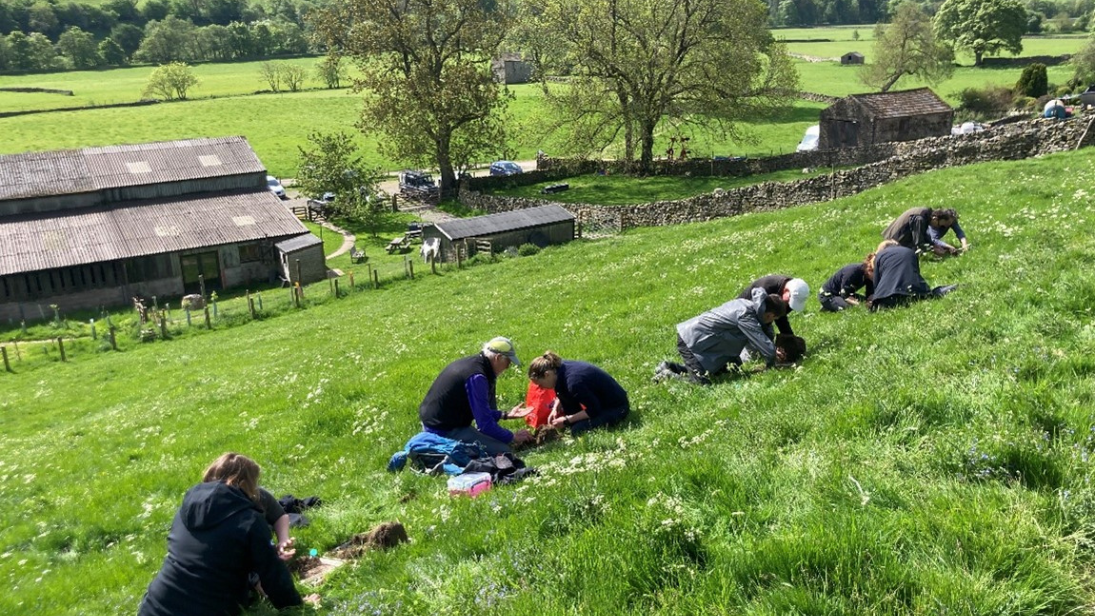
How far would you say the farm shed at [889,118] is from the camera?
57812mm

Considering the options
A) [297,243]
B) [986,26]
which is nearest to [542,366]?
[297,243]

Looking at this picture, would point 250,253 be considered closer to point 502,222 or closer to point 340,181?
point 340,181

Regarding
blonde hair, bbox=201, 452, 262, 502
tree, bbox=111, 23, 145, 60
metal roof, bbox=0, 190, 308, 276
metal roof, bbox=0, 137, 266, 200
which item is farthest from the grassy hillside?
tree, bbox=111, 23, 145, 60

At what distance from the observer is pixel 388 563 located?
24.0 feet

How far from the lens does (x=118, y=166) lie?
172ft

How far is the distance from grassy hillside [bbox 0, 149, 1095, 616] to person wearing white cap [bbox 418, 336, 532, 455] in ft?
2.39

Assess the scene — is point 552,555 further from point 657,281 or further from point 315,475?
point 657,281

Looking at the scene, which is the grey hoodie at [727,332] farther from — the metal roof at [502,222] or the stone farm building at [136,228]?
the stone farm building at [136,228]

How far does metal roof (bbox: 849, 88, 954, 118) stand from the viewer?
57844mm

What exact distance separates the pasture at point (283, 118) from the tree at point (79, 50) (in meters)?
32.7

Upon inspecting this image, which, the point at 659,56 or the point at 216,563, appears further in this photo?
the point at 659,56

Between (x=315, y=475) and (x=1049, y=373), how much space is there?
10221 millimetres

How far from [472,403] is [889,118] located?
57.5 metres

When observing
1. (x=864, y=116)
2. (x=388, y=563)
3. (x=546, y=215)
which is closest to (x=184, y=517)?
(x=388, y=563)
